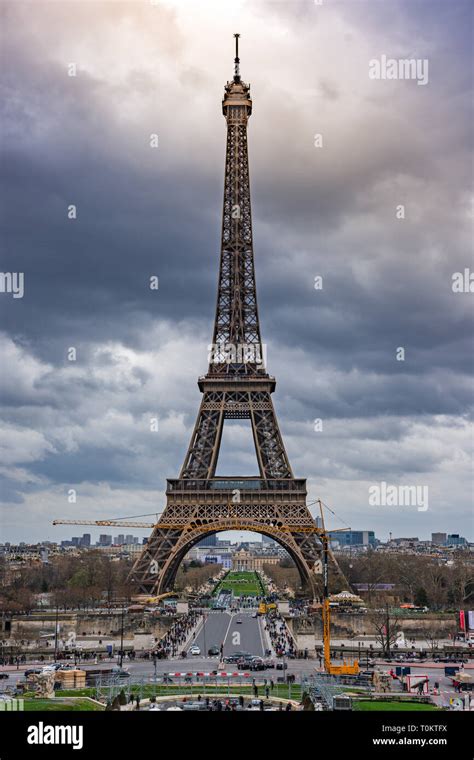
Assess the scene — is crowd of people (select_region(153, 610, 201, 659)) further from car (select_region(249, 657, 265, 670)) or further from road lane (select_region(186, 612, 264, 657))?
car (select_region(249, 657, 265, 670))

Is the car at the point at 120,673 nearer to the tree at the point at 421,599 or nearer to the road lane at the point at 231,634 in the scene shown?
the road lane at the point at 231,634

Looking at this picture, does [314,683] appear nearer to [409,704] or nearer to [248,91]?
[409,704]

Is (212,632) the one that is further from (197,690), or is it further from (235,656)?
(197,690)

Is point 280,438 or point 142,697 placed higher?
point 280,438

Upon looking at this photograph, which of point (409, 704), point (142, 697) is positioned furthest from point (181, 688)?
point (409, 704)

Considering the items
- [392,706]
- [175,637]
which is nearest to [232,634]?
[175,637]

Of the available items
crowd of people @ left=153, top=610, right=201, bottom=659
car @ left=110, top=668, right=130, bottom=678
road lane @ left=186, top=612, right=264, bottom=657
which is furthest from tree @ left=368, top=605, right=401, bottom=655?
car @ left=110, top=668, right=130, bottom=678
